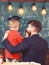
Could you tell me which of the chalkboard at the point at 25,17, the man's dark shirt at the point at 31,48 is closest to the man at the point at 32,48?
the man's dark shirt at the point at 31,48

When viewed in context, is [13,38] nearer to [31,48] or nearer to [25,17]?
[31,48]

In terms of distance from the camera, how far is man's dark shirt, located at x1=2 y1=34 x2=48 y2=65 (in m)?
2.97

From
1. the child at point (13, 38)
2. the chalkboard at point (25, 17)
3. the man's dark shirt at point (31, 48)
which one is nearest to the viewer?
the man's dark shirt at point (31, 48)

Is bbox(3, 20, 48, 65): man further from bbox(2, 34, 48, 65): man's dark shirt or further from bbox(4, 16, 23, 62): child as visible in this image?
bbox(4, 16, 23, 62): child

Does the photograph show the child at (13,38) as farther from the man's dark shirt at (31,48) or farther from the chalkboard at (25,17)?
the chalkboard at (25,17)

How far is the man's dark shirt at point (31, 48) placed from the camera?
297cm

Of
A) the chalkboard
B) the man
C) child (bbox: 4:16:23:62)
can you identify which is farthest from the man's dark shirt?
the chalkboard

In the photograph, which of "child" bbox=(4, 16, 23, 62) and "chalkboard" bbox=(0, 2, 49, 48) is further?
"chalkboard" bbox=(0, 2, 49, 48)

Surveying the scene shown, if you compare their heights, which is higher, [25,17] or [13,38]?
[25,17]

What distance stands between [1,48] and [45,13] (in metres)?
1.29

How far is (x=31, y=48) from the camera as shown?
301cm

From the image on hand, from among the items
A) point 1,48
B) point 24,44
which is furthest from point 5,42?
point 1,48

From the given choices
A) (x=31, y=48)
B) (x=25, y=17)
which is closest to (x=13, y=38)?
(x=31, y=48)

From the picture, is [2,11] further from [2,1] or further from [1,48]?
[1,48]
